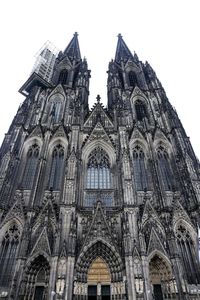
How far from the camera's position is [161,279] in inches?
611

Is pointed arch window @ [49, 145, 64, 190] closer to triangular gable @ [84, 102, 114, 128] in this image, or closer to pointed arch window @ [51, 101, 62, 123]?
pointed arch window @ [51, 101, 62, 123]

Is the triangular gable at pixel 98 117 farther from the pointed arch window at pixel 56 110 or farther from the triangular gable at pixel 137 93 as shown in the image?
the triangular gable at pixel 137 93

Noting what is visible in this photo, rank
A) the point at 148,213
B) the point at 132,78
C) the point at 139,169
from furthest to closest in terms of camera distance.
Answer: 1. the point at 132,78
2. the point at 139,169
3. the point at 148,213

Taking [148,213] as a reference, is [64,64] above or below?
above

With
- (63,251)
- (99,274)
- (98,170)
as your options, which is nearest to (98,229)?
(99,274)

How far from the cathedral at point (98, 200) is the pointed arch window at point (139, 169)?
0.09 meters

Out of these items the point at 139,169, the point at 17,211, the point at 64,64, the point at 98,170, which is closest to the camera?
the point at 17,211

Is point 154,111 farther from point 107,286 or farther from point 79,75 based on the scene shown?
point 107,286

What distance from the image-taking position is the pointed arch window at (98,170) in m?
20.2

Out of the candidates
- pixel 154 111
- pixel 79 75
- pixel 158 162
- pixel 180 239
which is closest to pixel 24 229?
pixel 180 239

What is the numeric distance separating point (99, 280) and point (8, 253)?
602 centimetres

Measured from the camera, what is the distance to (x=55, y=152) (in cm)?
2236

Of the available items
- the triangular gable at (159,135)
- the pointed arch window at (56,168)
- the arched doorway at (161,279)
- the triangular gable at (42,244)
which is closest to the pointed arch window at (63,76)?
the pointed arch window at (56,168)

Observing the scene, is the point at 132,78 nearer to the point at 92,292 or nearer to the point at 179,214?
the point at 179,214
